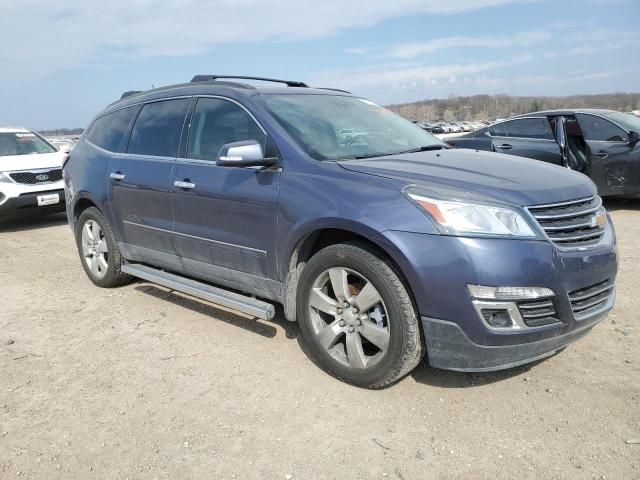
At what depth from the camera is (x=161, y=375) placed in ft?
11.8

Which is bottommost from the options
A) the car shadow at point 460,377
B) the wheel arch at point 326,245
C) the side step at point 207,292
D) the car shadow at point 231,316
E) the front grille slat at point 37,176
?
the car shadow at point 460,377

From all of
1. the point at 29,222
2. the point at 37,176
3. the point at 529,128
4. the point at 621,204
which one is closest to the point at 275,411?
the point at 529,128

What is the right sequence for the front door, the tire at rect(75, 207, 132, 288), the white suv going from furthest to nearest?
the white suv < the tire at rect(75, 207, 132, 288) < the front door

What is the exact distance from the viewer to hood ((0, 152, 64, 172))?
934cm

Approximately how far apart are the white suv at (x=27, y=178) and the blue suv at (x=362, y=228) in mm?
5174

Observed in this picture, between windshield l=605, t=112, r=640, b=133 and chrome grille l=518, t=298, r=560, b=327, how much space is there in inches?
250

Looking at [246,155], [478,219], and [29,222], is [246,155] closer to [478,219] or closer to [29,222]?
[478,219]

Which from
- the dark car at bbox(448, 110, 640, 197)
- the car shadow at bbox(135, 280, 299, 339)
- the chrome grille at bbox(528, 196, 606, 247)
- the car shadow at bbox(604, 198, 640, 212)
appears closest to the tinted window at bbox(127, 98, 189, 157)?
the car shadow at bbox(135, 280, 299, 339)

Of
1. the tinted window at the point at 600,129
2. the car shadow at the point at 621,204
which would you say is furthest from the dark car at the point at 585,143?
the car shadow at the point at 621,204

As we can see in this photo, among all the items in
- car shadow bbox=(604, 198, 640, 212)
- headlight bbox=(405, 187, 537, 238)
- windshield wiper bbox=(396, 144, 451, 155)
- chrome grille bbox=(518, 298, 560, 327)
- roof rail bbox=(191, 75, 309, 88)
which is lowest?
car shadow bbox=(604, 198, 640, 212)

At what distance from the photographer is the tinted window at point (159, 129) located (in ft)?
14.6

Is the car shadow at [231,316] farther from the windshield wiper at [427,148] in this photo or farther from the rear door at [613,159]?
the rear door at [613,159]

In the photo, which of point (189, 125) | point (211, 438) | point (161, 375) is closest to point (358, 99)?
point (189, 125)

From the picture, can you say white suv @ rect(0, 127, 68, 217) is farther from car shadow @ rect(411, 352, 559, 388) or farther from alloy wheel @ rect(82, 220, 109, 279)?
car shadow @ rect(411, 352, 559, 388)
